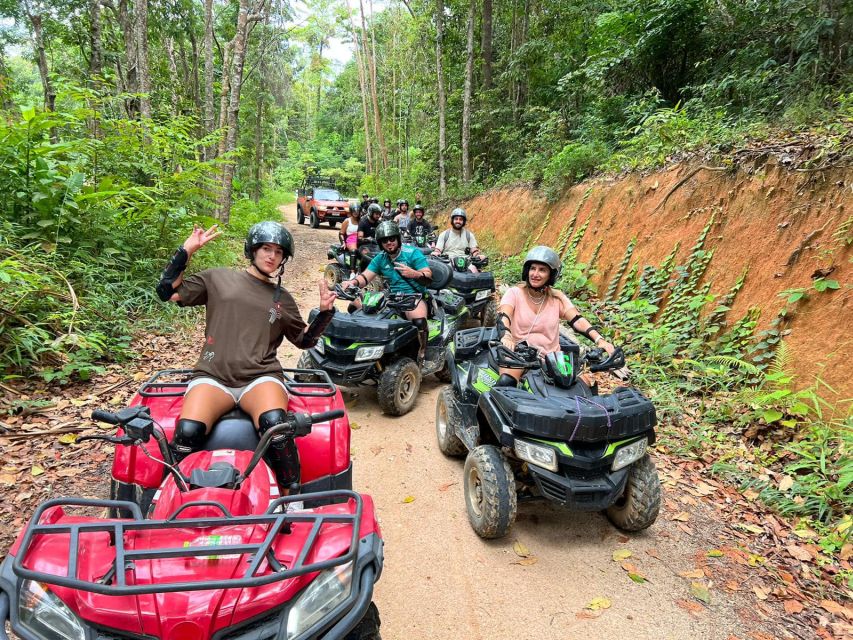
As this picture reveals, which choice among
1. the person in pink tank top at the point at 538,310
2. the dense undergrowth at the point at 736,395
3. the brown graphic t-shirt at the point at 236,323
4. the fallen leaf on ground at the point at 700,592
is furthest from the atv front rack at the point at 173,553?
the dense undergrowth at the point at 736,395

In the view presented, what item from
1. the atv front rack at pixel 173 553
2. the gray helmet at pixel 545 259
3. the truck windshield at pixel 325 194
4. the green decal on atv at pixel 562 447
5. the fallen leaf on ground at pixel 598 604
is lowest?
the fallen leaf on ground at pixel 598 604

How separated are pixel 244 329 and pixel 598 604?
2.75 m

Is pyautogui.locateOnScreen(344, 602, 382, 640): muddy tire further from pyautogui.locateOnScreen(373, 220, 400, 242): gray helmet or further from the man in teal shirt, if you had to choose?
pyautogui.locateOnScreen(373, 220, 400, 242): gray helmet

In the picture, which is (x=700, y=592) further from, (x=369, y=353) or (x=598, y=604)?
(x=369, y=353)

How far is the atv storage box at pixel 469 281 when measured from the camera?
26.5 ft

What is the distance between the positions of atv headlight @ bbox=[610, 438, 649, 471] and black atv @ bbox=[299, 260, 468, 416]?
260 centimetres

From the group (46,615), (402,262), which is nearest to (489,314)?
(402,262)

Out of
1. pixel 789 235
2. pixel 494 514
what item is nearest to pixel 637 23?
pixel 789 235

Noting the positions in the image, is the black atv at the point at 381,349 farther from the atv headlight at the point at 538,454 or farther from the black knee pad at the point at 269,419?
the atv headlight at the point at 538,454

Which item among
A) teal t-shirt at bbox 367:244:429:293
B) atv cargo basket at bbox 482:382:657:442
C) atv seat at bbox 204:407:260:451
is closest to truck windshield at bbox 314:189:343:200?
teal t-shirt at bbox 367:244:429:293

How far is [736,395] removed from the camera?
4883 mm

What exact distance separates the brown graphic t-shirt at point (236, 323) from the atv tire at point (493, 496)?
1.55 metres

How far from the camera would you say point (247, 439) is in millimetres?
2602

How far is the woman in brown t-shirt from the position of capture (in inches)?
104
